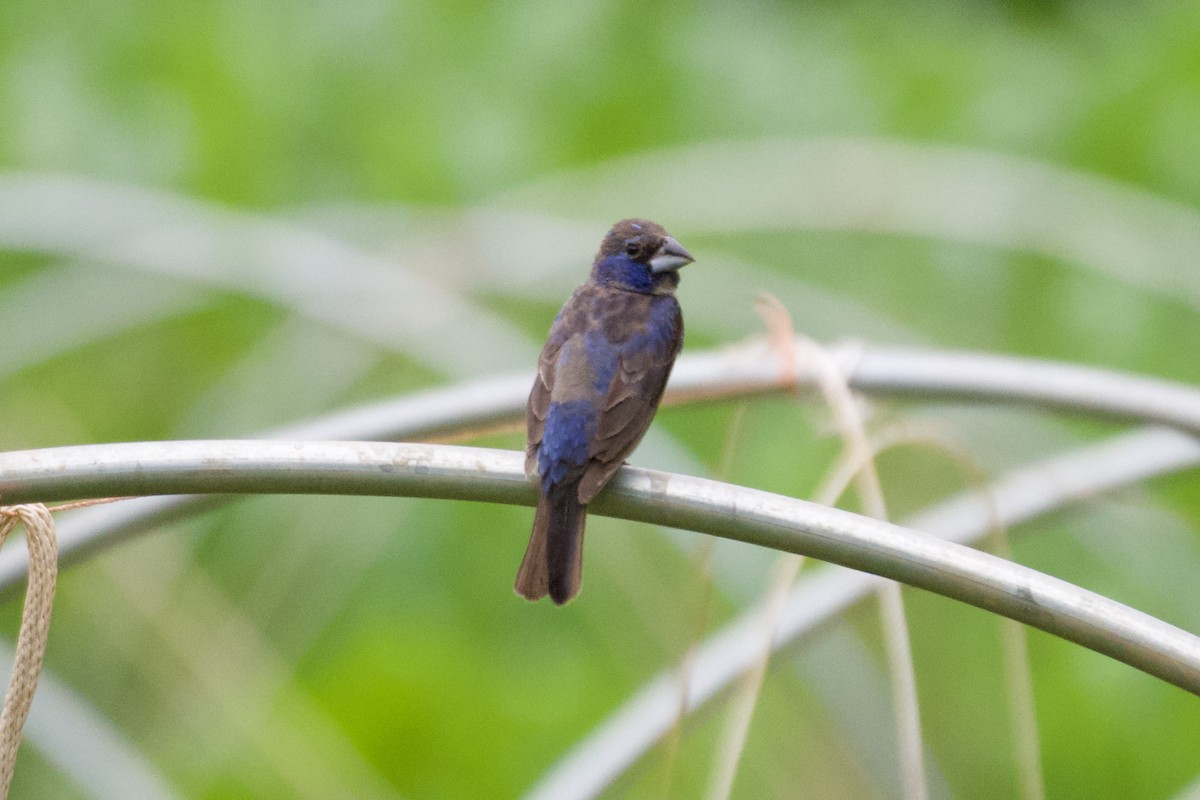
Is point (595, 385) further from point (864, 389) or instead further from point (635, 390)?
point (864, 389)

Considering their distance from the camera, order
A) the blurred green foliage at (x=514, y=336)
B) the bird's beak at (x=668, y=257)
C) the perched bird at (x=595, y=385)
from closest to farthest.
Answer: the perched bird at (x=595, y=385), the bird's beak at (x=668, y=257), the blurred green foliage at (x=514, y=336)

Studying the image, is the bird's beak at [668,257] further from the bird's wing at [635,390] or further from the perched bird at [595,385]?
the bird's wing at [635,390]

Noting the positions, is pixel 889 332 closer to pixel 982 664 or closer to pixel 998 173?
pixel 998 173

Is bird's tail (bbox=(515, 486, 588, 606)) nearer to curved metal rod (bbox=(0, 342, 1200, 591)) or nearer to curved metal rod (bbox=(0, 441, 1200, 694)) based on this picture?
curved metal rod (bbox=(0, 342, 1200, 591))

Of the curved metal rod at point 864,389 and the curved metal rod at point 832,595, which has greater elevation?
the curved metal rod at point 864,389

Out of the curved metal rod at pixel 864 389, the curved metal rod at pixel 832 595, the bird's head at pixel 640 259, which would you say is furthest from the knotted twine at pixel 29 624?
the bird's head at pixel 640 259

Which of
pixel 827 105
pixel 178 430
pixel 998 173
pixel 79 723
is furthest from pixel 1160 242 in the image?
pixel 79 723
